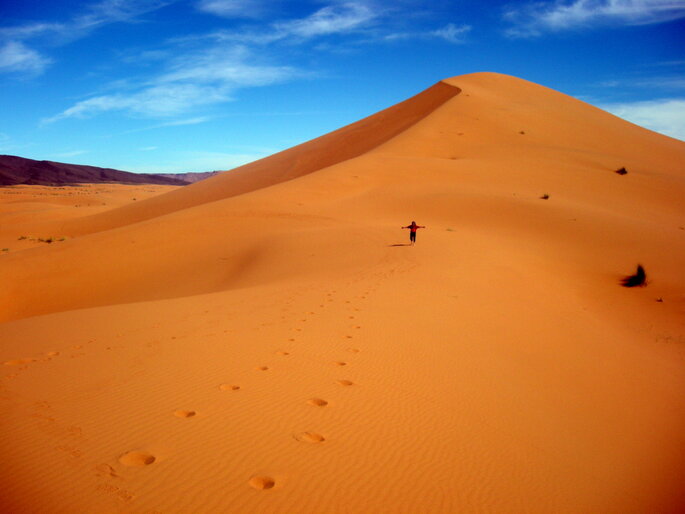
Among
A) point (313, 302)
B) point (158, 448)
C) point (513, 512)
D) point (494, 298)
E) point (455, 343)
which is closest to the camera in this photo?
point (513, 512)

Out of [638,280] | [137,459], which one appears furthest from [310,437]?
[638,280]

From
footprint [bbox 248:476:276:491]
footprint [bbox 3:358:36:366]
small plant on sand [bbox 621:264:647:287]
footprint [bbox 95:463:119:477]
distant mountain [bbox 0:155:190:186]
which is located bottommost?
footprint [bbox 3:358:36:366]

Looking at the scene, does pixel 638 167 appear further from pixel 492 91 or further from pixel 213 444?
pixel 213 444

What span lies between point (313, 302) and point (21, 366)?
4705 mm

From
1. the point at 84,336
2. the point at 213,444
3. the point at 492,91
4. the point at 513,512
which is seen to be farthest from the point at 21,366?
the point at 492,91

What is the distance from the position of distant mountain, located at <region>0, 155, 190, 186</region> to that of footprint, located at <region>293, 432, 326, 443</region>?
4805 inches

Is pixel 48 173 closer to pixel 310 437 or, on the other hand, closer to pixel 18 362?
pixel 18 362

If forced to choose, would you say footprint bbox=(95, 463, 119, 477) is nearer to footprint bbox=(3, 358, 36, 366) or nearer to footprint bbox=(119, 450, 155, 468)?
footprint bbox=(119, 450, 155, 468)

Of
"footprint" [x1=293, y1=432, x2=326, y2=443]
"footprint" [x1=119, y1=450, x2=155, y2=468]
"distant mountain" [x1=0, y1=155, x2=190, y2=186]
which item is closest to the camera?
"footprint" [x1=119, y1=450, x2=155, y2=468]

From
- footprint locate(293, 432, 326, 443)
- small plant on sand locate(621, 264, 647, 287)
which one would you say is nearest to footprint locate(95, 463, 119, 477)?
footprint locate(293, 432, 326, 443)

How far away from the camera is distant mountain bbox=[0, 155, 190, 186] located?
4183 inches

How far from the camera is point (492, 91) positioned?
135 ft

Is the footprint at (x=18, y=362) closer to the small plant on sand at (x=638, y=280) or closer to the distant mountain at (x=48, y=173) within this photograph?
the small plant on sand at (x=638, y=280)

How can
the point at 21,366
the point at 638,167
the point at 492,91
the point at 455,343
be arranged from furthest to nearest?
1. the point at 492,91
2. the point at 638,167
3. the point at 455,343
4. the point at 21,366
